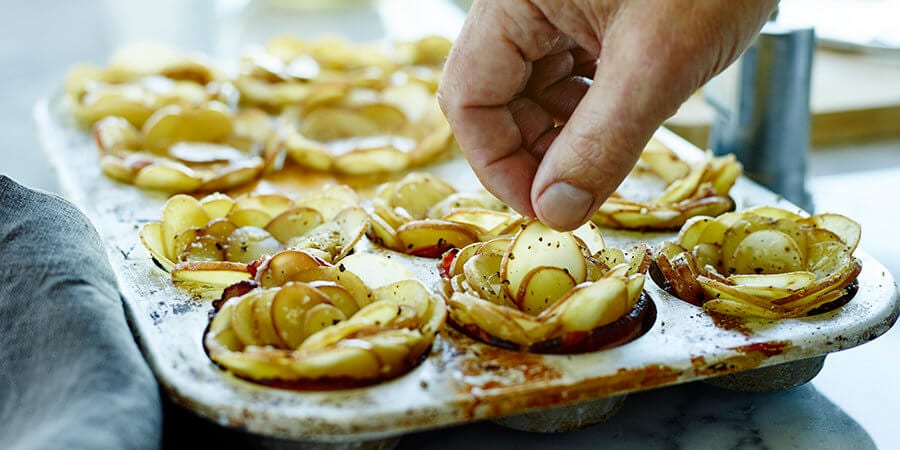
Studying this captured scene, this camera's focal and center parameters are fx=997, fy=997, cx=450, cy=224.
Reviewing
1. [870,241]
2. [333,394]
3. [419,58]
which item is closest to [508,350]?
[333,394]

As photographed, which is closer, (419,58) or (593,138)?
(593,138)

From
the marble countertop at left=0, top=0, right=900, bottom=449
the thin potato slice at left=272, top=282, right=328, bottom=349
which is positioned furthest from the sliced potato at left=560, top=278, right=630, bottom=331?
the thin potato slice at left=272, top=282, right=328, bottom=349

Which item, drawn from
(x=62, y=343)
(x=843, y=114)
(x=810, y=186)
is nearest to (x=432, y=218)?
(x=62, y=343)

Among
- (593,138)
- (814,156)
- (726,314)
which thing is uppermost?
(593,138)

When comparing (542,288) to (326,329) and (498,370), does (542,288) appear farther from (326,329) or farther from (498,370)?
(326,329)

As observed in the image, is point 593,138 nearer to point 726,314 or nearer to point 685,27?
point 685,27

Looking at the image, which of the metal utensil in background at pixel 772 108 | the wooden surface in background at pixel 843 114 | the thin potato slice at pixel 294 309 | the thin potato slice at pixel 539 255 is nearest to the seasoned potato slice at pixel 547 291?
the thin potato slice at pixel 539 255

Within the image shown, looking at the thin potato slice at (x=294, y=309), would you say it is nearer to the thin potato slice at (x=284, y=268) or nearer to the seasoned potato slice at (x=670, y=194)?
the thin potato slice at (x=284, y=268)
